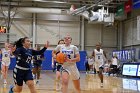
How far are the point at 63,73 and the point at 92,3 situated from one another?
79.6 ft

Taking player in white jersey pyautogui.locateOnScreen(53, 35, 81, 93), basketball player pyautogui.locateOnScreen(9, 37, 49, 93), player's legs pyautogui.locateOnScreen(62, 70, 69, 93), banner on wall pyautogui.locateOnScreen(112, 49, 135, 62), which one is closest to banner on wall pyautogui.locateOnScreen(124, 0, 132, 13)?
banner on wall pyautogui.locateOnScreen(112, 49, 135, 62)

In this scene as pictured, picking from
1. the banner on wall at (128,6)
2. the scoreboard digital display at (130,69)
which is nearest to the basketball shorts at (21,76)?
the scoreboard digital display at (130,69)

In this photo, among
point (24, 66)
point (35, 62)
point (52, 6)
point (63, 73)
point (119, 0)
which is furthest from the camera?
point (52, 6)

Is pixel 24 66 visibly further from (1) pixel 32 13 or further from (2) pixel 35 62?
(1) pixel 32 13

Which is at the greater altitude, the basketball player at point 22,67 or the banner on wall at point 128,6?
the banner on wall at point 128,6

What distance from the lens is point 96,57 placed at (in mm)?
15195

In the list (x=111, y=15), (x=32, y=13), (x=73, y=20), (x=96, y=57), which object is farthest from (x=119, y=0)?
(x=96, y=57)

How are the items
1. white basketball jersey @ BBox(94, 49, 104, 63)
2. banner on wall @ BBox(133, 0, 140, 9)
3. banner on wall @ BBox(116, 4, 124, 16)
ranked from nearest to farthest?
white basketball jersey @ BBox(94, 49, 104, 63) < banner on wall @ BBox(133, 0, 140, 9) < banner on wall @ BBox(116, 4, 124, 16)

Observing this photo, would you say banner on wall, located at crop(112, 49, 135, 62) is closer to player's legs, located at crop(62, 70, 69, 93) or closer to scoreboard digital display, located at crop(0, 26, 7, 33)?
scoreboard digital display, located at crop(0, 26, 7, 33)

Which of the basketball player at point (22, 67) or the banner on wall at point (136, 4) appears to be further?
the banner on wall at point (136, 4)

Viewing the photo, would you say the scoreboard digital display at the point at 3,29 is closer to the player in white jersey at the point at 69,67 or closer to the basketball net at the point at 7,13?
the basketball net at the point at 7,13

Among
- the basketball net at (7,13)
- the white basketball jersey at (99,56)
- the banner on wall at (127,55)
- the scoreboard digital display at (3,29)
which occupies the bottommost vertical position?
the banner on wall at (127,55)

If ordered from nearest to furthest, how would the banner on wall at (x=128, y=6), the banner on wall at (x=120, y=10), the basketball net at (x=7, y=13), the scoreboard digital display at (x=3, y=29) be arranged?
1. the banner on wall at (x=128, y=6)
2. the scoreboard digital display at (x=3, y=29)
3. the banner on wall at (x=120, y=10)
4. the basketball net at (x=7, y=13)

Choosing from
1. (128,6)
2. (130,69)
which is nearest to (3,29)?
(128,6)
